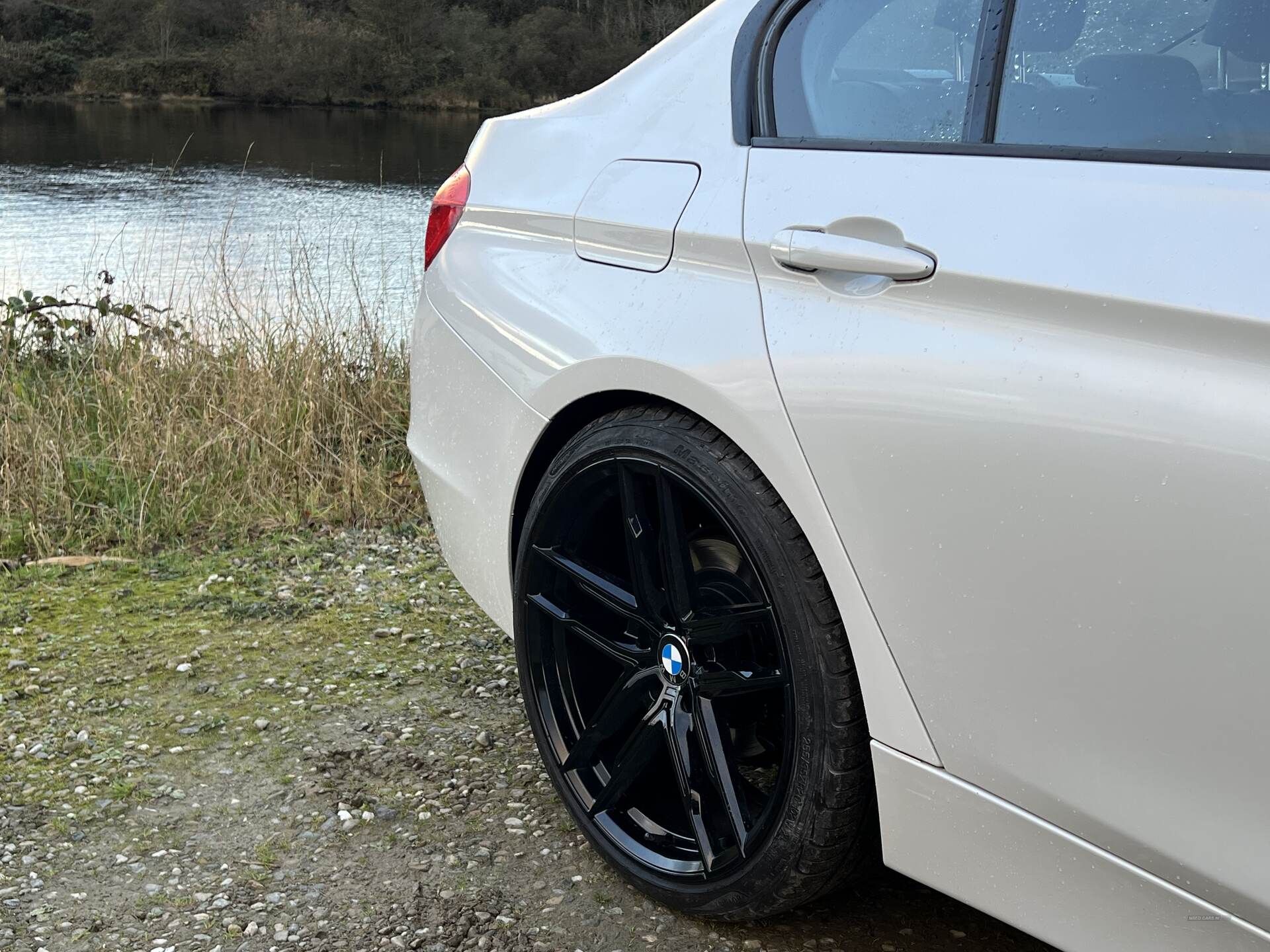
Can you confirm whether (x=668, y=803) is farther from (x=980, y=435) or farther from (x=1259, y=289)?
(x=1259, y=289)

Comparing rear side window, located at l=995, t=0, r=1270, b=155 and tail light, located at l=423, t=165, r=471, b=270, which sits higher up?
rear side window, located at l=995, t=0, r=1270, b=155

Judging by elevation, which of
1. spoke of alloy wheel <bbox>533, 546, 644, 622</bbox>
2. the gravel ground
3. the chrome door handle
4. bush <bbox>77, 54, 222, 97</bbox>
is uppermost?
bush <bbox>77, 54, 222, 97</bbox>

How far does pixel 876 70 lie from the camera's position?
1781mm

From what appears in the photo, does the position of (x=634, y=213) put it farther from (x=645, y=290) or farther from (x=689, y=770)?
(x=689, y=770)

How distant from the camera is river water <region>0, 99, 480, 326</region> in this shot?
714 centimetres

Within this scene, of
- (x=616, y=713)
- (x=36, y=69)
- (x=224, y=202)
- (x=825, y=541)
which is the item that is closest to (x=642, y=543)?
(x=616, y=713)

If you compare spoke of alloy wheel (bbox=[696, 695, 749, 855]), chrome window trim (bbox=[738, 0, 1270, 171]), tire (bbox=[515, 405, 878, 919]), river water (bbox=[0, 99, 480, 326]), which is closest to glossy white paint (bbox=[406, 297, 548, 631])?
tire (bbox=[515, 405, 878, 919])

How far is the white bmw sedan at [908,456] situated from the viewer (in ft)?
4.11

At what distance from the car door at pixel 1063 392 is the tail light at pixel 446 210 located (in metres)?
0.96

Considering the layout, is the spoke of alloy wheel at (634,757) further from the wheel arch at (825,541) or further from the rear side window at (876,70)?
the rear side window at (876,70)

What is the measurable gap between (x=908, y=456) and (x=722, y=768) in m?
0.69

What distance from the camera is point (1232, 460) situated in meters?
1.18

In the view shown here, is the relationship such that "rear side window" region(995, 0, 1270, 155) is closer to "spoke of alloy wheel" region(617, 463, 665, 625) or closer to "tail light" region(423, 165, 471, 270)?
"spoke of alloy wheel" region(617, 463, 665, 625)

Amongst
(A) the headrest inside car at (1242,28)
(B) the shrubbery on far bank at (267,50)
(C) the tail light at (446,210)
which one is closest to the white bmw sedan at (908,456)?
(A) the headrest inside car at (1242,28)
